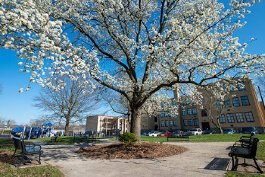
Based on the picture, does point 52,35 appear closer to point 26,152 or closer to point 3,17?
point 3,17

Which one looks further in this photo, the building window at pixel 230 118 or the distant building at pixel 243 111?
the building window at pixel 230 118

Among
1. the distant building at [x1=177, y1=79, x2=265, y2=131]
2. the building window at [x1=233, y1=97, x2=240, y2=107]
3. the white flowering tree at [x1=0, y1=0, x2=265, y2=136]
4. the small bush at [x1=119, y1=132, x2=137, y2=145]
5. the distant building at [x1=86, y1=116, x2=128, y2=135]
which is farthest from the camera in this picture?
the distant building at [x1=86, y1=116, x2=128, y2=135]

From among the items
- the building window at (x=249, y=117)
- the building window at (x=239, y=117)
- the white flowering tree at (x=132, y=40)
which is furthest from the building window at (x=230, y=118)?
the white flowering tree at (x=132, y=40)

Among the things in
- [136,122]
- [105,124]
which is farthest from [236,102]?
[105,124]

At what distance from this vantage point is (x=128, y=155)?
9.30m

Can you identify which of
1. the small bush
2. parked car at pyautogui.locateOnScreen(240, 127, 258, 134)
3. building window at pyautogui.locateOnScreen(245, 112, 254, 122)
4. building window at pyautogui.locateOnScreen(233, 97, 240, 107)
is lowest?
the small bush

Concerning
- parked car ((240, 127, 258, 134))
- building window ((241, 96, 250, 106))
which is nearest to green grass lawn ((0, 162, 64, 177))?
parked car ((240, 127, 258, 134))

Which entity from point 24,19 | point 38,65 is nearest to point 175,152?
point 38,65

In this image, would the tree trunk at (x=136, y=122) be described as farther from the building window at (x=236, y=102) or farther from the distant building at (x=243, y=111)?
the building window at (x=236, y=102)

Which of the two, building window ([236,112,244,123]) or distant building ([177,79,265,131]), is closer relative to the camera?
distant building ([177,79,265,131])

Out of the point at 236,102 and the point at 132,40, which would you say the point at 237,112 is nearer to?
the point at 236,102

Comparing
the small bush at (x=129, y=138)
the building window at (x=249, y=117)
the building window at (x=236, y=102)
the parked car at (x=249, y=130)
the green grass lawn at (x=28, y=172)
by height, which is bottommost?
the green grass lawn at (x=28, y=172)

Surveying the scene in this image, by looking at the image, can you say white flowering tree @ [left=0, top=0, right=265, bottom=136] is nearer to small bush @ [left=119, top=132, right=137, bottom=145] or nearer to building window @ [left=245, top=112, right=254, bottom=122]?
small bush @ [left=119, top=132, right=137, bottom=145]

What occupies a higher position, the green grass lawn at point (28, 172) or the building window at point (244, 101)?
the building window at point (244, 101)
